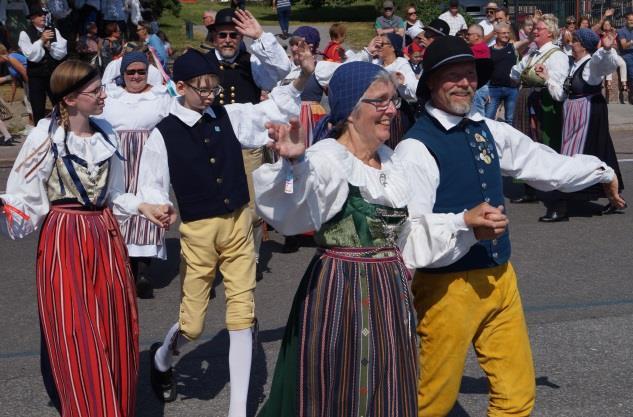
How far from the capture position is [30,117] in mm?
14523

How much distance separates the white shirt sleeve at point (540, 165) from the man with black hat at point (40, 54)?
31.9 feet

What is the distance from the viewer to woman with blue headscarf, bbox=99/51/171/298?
22.5 feet

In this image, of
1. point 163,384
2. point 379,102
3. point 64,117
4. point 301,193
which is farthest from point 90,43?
point 301,193

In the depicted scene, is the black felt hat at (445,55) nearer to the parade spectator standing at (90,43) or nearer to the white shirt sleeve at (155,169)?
the white shirt sleeve at (155,169)

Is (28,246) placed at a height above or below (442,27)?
below

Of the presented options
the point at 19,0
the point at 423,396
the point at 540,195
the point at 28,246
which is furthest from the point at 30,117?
the point at 423,396

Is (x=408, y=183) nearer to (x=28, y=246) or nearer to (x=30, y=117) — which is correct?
(x=28, y=246)

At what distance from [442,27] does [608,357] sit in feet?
17.2

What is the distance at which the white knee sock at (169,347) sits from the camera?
4.99 metres

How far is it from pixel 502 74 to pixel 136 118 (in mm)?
5712

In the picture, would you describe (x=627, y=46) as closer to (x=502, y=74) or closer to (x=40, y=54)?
(x=502, y=74)

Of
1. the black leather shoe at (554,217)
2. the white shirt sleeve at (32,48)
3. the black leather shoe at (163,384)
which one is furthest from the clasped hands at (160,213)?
the white shirt sleeve at (32,48)

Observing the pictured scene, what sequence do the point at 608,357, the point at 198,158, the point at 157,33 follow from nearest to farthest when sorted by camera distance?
1. the point at 198,158
2. the point at 608,357
3. the point at 157,33

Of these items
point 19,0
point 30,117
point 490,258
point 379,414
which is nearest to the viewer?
point 379,414
